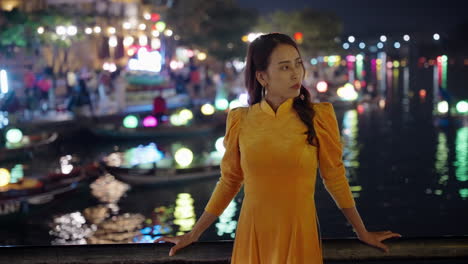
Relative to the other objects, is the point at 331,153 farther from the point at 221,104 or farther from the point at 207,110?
the point at 221,104

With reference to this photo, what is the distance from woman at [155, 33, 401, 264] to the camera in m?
2.75

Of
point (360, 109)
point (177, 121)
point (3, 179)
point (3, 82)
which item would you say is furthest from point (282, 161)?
point (360, 109)

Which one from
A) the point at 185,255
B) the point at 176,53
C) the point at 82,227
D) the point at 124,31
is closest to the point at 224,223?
the point at 82,227

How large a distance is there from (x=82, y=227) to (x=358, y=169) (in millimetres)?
10360

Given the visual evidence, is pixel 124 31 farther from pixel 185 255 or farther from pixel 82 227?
pixel 185 255

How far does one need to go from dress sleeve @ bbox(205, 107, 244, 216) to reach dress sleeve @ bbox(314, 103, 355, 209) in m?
0.36

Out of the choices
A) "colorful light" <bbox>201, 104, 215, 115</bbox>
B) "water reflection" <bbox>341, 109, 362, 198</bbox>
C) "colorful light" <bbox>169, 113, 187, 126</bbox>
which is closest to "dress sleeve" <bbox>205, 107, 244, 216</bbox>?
"water reflection" <bbox>341, 109, 362, 198</bbox>

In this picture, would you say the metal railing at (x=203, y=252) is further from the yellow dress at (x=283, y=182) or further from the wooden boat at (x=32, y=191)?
the wooden boat at (x=32, y=191)

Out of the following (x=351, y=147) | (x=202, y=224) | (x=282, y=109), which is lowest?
(x=351, y=147)

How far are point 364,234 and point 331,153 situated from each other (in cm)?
40

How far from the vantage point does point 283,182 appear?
2.75 meters

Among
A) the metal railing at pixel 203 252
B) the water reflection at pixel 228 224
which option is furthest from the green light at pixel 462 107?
the metal railing at pixel 203 252

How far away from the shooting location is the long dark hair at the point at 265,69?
2.78 metres

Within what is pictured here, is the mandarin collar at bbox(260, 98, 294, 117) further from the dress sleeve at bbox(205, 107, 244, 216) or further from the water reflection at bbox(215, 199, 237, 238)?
the water reflection at bbox(215, 199, 237, 238)
